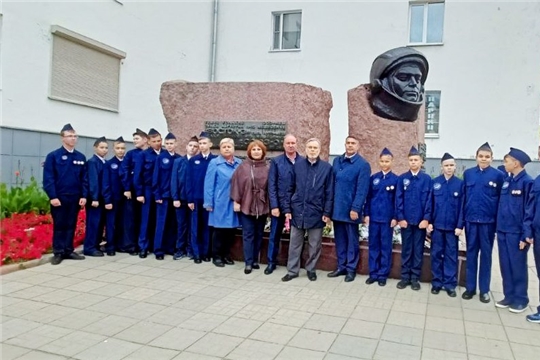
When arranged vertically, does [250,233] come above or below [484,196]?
below

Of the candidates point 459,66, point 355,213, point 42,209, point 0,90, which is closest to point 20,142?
point 0,90

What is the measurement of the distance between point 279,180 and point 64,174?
2.68 m

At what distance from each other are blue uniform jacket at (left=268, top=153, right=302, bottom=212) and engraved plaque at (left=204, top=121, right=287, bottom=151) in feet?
3.69

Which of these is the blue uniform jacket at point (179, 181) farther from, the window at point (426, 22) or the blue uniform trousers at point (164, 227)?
the window at point (426, 22)

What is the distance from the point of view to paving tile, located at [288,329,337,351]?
3.42 metres

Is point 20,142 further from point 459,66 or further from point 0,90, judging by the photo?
point 459,66

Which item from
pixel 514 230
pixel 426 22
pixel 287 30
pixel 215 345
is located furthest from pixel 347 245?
pixel 287 30

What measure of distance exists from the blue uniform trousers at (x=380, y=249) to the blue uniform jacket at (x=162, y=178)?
2.68 meters

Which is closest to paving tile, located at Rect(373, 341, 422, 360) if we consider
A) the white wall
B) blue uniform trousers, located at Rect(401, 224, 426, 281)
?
blue uniform trousers, located at Rect(401, 224, 426, 281)

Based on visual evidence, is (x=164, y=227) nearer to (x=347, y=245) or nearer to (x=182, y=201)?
(x=182, y=201)

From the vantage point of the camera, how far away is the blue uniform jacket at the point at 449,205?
4895 mm

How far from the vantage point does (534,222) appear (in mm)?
4223

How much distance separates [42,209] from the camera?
25.2 ft

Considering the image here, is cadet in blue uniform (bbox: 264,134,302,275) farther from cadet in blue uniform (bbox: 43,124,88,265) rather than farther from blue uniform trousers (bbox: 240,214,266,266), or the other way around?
cadet in blue uniform (bbox: 43,124,88,265)
